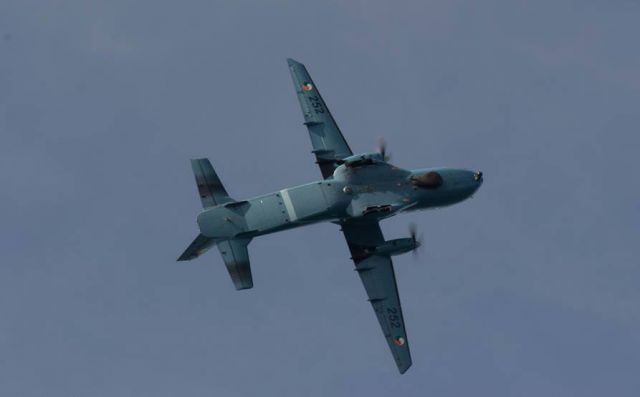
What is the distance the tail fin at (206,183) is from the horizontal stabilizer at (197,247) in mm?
3023

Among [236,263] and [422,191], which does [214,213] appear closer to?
[236,263]

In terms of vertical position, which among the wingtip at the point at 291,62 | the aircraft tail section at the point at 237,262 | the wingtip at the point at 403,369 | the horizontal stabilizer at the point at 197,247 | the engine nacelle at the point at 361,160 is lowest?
the wingtip at the point at 403,369

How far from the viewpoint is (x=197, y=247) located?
383ft

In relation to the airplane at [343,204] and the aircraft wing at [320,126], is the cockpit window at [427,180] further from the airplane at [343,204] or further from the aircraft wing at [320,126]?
the aircraft wing at [320,126]

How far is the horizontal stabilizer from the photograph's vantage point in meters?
117

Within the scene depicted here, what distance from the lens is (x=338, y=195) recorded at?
391ft

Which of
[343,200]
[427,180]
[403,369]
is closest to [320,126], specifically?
[343,200]

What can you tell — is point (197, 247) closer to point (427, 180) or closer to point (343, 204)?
point (343, 204)

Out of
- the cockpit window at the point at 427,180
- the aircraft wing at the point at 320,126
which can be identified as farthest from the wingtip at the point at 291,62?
the cockpit window at the point at 427,180

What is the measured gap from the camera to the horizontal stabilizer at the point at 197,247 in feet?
382

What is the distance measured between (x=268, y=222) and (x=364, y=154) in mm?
10827

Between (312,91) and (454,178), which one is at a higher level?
(312,91)

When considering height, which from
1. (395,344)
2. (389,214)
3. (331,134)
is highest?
(331,134)

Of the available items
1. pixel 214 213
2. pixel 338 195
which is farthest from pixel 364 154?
pixel 214 213
